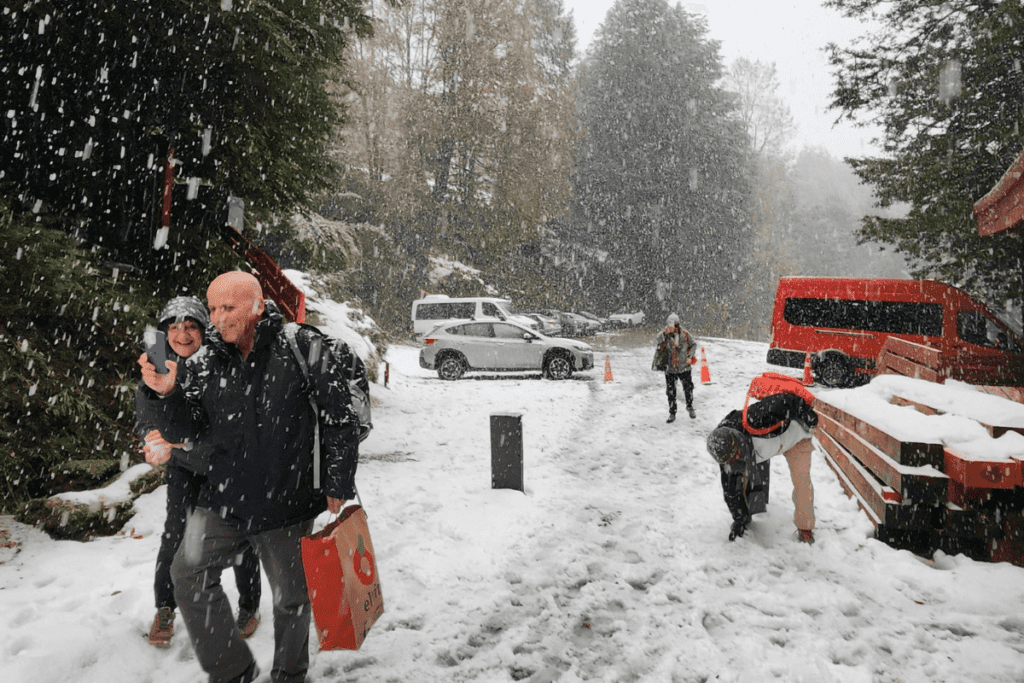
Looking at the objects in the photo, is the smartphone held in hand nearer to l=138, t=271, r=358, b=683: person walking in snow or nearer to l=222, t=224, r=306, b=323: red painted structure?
l=138, t=271, r=358, b=683: person walking in snow

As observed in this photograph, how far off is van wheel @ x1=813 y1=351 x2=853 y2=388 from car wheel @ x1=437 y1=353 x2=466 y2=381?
8.14 meters

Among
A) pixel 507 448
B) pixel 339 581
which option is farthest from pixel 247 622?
pixel 507 448

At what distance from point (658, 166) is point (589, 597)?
3559 centimetres

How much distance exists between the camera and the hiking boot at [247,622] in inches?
135

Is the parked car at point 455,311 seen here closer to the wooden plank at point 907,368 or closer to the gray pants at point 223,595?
the wooden plank at point 907,368

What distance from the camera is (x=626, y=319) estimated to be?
3519 centimetres

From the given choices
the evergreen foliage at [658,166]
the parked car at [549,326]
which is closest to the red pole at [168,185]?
the parked car at [549,326]

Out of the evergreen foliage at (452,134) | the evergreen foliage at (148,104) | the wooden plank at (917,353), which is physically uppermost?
the evergreen foliage at (452,134)

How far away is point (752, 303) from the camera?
138ft

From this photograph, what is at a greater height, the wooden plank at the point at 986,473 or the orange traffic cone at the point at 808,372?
the wooden plank at the point at 986,473

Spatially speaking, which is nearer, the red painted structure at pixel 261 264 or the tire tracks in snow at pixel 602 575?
the tire tracks in snow at pixel 602 575

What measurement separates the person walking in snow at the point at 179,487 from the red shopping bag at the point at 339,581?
53 cm

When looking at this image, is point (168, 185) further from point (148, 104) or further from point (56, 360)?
point (56, 360)

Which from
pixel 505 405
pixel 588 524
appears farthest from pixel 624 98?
pixel 588 524
